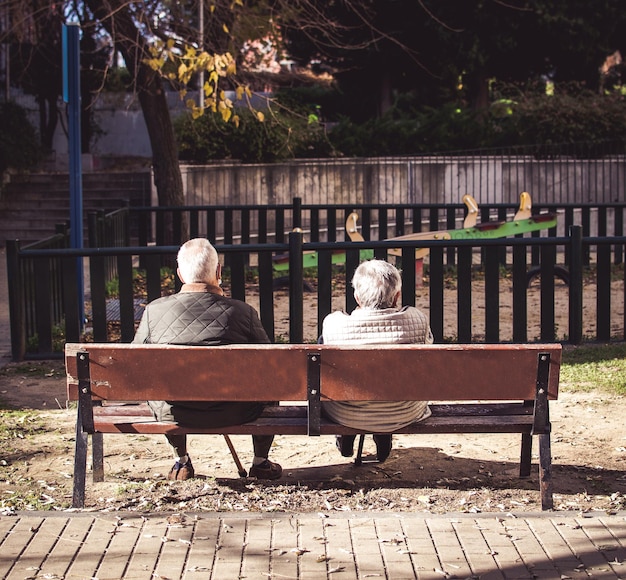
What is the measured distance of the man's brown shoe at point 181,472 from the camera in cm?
564

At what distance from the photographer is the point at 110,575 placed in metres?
4.39

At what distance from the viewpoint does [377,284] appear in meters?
5.41

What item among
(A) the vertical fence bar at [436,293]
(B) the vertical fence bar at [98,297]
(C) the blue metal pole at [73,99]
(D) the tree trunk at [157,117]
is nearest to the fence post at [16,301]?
(B) the vertical fence bar at [98,297]

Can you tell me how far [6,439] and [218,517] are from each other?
1976 millimetres

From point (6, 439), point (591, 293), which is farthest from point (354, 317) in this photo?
point (591, 293)

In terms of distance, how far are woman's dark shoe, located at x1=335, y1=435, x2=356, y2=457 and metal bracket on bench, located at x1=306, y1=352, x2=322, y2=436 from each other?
0.65m

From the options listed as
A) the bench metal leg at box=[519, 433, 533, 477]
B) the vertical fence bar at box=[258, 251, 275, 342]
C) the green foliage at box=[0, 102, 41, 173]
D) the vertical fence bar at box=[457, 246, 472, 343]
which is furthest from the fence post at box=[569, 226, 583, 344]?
the green foliage at box=[0, 102, 41, 173]

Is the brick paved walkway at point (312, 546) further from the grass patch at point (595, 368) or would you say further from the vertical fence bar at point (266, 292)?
the vertical fence bar at point (266, 292)

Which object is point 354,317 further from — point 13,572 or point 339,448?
point 13,572

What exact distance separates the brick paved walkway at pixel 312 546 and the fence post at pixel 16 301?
390 cm

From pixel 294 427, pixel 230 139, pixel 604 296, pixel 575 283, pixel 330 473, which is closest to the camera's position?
pixel 294 427

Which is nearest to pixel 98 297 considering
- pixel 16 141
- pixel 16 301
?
pixel 16 301

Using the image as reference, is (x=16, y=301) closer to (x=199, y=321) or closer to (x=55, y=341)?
(x=55, y=341)

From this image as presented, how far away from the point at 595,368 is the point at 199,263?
3805 millimetres
